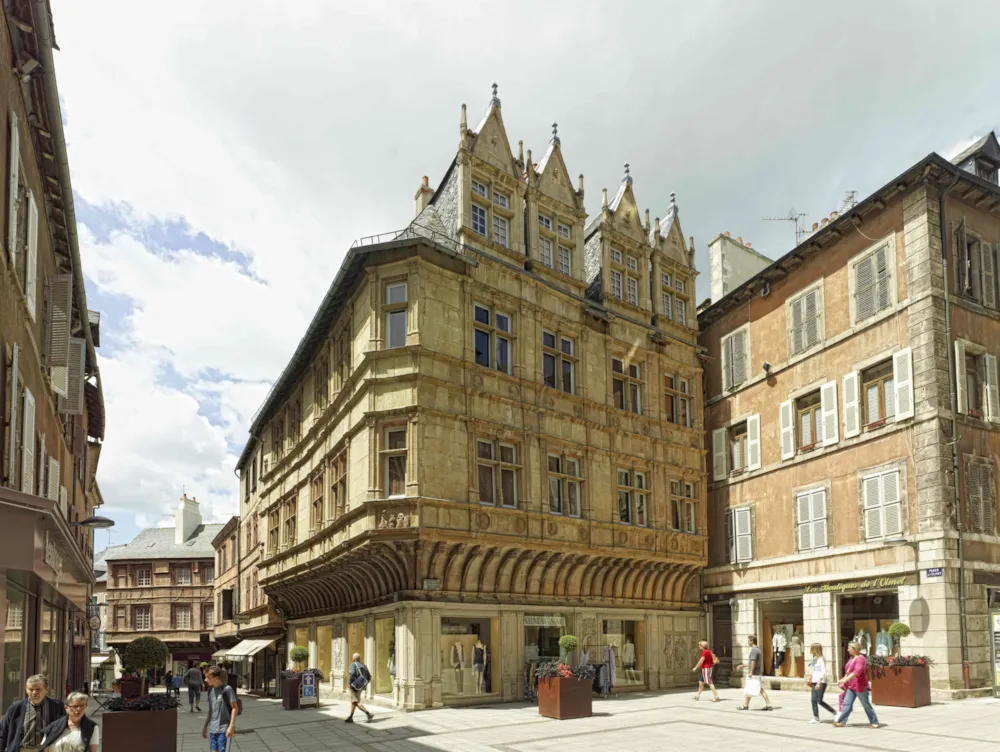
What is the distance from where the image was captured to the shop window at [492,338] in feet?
84.5

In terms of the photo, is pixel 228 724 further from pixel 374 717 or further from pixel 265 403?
pixel 265 403

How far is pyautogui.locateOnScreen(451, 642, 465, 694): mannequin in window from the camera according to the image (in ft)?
77.6

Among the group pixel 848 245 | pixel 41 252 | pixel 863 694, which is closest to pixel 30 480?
pixel 41 252

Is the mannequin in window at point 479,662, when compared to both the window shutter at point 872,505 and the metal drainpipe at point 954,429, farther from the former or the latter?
the metal drainpipe at point 954,429

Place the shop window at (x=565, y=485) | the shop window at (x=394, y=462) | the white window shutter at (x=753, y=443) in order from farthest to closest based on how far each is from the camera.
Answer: the white window shutter at (x=753, y=443) → the shop window at (x=565, y=485) → the shop window at (x=394, y=462)

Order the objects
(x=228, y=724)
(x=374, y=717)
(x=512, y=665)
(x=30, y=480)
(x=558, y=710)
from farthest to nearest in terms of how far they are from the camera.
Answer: (x=512, y=665) < (x=374, y=717) < (x=558, y=710) < (x=30, y=480) < (x=228, y=724)

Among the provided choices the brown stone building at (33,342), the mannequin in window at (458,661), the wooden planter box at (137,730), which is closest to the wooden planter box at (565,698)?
the mannequin in window at (458,661)

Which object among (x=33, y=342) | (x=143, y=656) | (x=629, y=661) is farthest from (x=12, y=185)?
(x=629, y=661)

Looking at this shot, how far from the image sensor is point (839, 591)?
25406 millimetres

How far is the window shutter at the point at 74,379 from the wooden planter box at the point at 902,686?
64.8ft

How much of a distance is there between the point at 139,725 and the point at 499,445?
1389 centimetres

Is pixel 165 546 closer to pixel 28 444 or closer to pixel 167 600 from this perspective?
pixel 167 600

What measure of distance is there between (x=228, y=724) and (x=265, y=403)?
93.9ft

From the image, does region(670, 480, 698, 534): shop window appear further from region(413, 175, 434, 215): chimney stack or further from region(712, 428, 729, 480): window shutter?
region(413, 175, 434, 215): chimney stack
